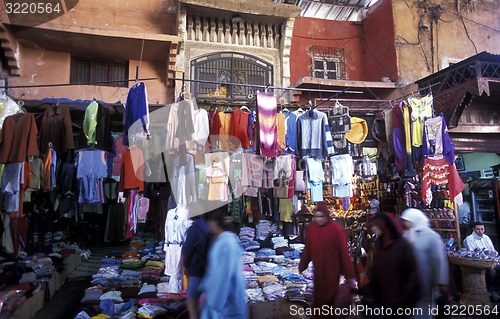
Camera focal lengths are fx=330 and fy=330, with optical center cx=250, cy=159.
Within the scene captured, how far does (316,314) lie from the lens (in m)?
3.69

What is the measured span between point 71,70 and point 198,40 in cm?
352

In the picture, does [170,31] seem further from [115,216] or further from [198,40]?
[115,216]

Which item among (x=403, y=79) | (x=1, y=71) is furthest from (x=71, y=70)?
(x=403, y=79)

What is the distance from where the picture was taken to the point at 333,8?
1242cm

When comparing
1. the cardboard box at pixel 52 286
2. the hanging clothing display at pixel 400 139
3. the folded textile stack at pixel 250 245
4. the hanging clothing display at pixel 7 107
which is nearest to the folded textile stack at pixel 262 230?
the folded textile stack at pixel 250 245

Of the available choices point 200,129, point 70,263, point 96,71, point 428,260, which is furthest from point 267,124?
point 70,263

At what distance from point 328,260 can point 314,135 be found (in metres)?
3.08

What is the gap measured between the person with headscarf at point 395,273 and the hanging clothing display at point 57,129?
189 inches

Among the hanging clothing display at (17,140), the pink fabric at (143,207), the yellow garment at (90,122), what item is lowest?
the pink fabric at (143,207)

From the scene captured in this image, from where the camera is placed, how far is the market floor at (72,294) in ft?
18.5

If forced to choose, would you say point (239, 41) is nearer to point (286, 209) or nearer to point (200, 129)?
point (200, 129)

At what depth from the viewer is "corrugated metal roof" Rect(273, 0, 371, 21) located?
1203 cm

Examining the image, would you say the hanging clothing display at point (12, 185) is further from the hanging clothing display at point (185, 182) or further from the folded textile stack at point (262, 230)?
the folded textile stack at point (262, 230)

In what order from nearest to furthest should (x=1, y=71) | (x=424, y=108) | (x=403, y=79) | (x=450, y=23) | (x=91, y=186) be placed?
(x=91, y=186) < (x=424, y=108) < (x=1, y=71) < (x=403, y=79) < (x=450, y=23)
